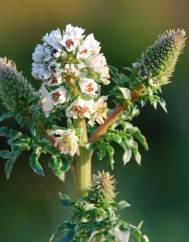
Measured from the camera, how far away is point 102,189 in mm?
2602

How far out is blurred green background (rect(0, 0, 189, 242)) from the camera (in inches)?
239

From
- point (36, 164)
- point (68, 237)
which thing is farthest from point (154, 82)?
point (68, 237)

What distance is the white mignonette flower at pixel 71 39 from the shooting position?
97.4 inches

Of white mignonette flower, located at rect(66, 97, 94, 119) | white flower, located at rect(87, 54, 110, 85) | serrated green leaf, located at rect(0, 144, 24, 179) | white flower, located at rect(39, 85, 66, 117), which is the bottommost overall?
serrated green leaf, located at rect(0, 144, 24, 179)

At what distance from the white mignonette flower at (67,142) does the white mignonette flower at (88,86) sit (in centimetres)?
17

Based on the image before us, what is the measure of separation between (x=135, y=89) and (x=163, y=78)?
0.10 m

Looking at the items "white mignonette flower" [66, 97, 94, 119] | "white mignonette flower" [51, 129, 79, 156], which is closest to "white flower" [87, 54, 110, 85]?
"white mignonette flower" [66, 97, 94, 119]

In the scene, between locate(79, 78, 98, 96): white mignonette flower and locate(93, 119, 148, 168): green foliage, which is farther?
locate(93, 119, 148, 168): green foliage

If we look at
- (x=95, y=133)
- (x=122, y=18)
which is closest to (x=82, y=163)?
(x=95, y=133)

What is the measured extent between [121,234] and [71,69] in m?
0.55

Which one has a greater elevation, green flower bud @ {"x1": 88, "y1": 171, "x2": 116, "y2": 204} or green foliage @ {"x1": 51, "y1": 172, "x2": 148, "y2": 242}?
green flower bud @ {"x1": 88, "y1": 171, "x2": 116, "y2": 204}

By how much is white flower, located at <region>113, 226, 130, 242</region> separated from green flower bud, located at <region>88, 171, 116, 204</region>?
0.11 metres

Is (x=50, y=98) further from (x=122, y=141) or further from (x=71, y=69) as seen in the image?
(x=122, y=141)

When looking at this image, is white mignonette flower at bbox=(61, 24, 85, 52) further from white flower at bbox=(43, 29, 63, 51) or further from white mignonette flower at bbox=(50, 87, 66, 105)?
white mignonette flower at bbox=(50, 87, 66, 105)
